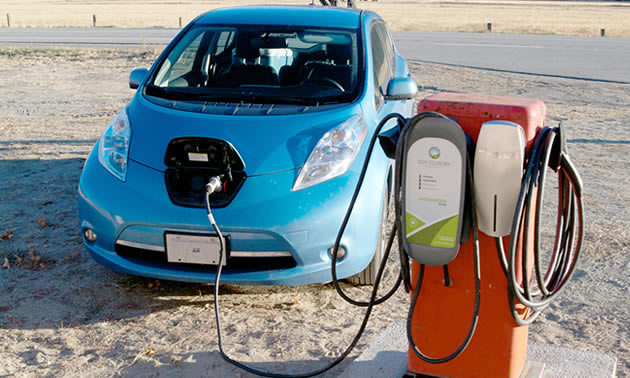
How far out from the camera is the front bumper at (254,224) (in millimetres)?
3543

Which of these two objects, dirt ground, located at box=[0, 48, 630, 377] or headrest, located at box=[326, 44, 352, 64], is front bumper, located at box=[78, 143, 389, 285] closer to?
dirt ground, located at box=[0, 48, 630, 377]

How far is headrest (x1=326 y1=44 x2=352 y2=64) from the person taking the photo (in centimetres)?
480

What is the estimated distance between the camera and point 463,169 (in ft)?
8.15

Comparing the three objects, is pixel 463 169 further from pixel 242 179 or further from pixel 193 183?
pixel 193 183

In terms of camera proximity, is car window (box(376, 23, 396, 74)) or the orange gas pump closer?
the orange gas pump

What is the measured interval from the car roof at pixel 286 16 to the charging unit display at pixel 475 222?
2415 mm

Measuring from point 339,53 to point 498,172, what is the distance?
2608 millimetres

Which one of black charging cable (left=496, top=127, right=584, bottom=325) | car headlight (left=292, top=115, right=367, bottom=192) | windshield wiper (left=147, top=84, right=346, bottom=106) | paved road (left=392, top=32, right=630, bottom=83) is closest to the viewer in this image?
black charging cable (left=496, top=127, right=584, bottom=325)

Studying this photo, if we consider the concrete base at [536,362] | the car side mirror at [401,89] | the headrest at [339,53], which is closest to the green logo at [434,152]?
the concrete base at [536,362]

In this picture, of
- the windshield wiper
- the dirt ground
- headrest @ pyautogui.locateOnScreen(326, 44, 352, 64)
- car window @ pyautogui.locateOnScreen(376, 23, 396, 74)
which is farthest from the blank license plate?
car window @ pyautogui.locateOnScreen(376, 23, 396, 74)

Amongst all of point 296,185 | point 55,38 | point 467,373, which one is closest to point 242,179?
point 296,185

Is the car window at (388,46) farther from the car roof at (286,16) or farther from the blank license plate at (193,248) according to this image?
the blank license plate at (193,248)

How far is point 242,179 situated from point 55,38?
23.7m

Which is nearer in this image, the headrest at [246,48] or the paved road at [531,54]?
the headrest at [246,48]
